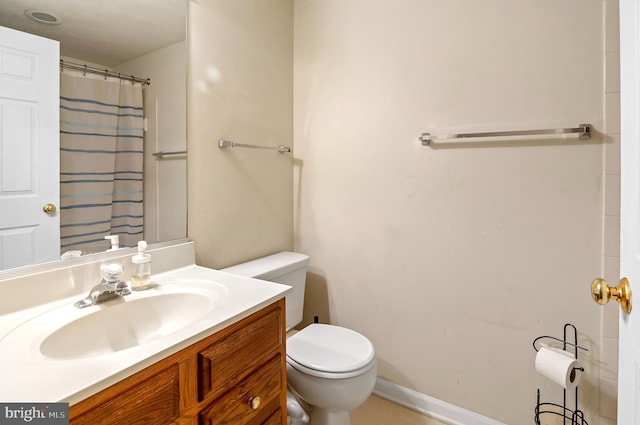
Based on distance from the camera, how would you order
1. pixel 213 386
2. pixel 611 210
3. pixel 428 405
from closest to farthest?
pixel 213 386, pixel 611 210, pixel 428 405

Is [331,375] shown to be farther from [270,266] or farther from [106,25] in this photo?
[106,25]

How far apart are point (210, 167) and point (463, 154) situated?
45.9 inches

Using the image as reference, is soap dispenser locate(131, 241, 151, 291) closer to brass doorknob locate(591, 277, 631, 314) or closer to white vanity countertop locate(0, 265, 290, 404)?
white vanity countertop locate(0, 265, 290, 404)

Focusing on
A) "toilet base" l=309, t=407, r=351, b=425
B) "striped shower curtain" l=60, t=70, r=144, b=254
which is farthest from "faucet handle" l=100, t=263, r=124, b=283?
"toilet base" l=309, t=407, r=351, b=425

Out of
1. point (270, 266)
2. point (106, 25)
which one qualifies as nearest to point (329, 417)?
point (270, 266)

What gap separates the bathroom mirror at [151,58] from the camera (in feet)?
3.67

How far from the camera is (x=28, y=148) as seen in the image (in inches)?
40.0

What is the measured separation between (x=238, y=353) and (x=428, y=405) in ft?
4.06

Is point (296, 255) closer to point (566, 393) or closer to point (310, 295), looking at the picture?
point (310, 295)

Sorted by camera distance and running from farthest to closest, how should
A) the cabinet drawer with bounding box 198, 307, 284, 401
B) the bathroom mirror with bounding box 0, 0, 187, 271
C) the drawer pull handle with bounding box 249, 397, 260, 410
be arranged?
the bathroom mirror with bounding box 0, 0, 187, 271
the drawer pull handle with bounding box 249, 397, 260, 410
the cabinet drawer with bounding box 198, 307, 284, 401

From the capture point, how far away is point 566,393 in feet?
4.68

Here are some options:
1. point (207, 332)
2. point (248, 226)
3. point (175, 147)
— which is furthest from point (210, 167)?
point (207, 332)

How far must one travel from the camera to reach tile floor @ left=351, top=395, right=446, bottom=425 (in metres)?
1.71

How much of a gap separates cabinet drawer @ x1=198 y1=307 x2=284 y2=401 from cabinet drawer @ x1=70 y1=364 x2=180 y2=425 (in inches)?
3.0
